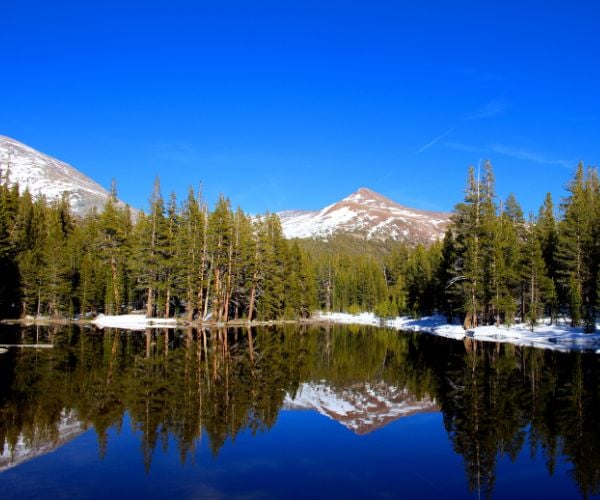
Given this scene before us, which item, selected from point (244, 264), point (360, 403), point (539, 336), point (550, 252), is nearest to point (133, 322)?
point (244, 264)

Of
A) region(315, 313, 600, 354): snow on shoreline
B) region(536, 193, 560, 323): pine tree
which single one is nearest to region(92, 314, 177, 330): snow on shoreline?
region(315, 313, 600, 354): snow on shoreline

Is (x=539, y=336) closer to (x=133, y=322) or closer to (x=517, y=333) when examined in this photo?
(x=517, y=333)

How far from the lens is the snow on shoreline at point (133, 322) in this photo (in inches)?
2319

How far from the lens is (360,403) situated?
19578 millimetres

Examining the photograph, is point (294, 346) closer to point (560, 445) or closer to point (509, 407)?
point (509, 407)

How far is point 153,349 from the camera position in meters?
34.4

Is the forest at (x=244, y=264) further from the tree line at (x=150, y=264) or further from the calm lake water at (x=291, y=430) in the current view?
the calm lake water at (x=291, y=430)

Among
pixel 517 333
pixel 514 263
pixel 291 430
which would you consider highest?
pixel 514 263

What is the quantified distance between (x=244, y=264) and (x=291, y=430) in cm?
5327

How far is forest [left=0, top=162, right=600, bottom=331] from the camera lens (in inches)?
2148

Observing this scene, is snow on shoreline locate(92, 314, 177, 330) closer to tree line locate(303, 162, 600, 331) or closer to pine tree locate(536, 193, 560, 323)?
tree line locate(303, 162, 600, 331)

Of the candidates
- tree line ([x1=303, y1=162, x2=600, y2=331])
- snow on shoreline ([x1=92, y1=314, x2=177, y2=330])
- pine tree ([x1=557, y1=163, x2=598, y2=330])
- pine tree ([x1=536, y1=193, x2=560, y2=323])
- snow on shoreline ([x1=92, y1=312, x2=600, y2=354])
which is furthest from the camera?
snow on shoreline ([x1=92, y1=314, x2=177, y2=330])

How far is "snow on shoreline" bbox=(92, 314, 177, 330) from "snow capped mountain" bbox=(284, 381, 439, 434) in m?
39.6

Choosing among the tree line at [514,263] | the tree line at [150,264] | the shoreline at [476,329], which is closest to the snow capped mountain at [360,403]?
the shoreline at [476,329]
